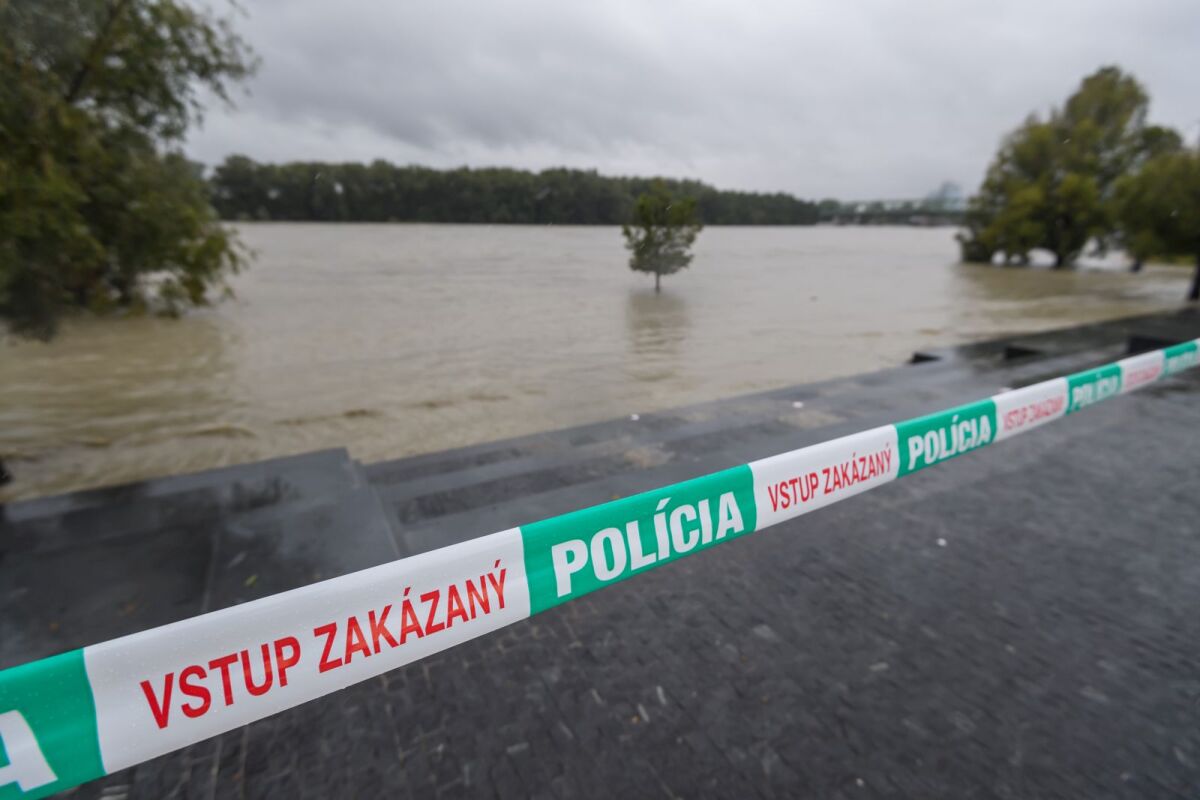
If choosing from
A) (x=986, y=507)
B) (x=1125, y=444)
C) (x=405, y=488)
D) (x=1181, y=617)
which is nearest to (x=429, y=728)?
(x=405, y=488)

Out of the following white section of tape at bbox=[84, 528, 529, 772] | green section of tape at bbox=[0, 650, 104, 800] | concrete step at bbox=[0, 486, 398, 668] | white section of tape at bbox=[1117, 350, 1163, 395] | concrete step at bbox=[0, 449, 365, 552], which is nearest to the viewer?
green section of tape at bbox=[0, 650, 104, 800]

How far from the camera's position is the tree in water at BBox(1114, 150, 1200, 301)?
19266mm

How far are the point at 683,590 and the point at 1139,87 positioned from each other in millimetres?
49292

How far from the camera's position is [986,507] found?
377 centimetres

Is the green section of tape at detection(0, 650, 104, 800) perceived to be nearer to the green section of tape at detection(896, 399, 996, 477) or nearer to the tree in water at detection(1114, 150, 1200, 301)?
the green section of tape at detection(896, 399, 996, 477)

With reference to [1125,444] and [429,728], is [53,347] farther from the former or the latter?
[1125,444]

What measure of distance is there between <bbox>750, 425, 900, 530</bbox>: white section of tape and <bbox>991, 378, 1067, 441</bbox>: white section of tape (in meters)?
1.17

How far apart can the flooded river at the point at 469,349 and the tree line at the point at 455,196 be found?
79 centimetres

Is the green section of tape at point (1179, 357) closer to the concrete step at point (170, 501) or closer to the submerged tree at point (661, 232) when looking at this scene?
the submerged tree at point (661, 232)

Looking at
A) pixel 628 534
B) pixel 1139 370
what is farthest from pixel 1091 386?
pixel 628 534

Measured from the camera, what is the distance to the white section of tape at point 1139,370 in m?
5.25

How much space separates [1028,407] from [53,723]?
512 cm

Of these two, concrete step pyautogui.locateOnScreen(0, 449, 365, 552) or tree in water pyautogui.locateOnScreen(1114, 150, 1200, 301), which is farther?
tree in water pyautogui.locateOnScreen(1114, 150, 1200, 301)

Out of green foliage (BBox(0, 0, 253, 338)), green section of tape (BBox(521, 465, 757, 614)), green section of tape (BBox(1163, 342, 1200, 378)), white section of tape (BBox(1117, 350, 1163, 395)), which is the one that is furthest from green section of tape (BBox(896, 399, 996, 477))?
green foliage (BBox(0, 0, 253, 338))
